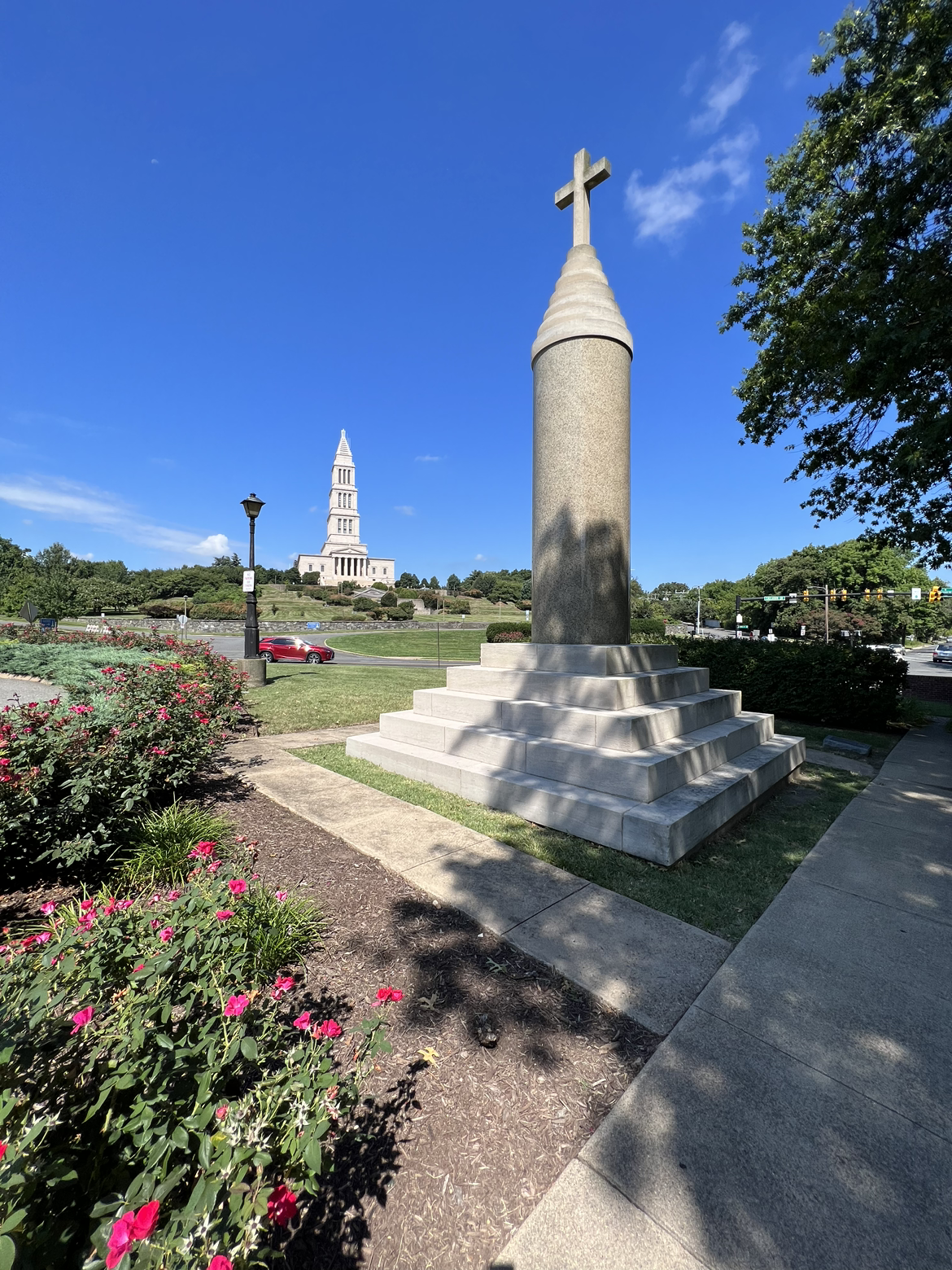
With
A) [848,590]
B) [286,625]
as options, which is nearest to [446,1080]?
[286,625]

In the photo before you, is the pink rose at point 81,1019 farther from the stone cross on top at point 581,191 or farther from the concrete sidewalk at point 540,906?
the stone cross on top at point 581,191

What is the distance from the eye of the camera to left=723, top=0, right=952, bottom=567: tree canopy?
743cm

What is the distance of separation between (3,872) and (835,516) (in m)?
14.6

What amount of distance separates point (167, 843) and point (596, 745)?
3636 mm

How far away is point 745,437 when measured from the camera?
1186cm

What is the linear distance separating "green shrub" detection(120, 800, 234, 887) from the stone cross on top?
8523 millimetres

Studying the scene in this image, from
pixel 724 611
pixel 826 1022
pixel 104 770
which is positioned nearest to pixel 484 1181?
pixel 826 1022

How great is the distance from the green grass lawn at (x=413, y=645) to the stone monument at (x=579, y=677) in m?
20.7

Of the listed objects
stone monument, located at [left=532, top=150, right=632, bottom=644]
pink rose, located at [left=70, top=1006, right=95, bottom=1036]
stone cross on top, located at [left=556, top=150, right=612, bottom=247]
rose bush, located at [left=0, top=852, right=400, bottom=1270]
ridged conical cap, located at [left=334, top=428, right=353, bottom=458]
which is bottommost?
rose bush, located at [left=0, top=852, right=400, bottom=1270]

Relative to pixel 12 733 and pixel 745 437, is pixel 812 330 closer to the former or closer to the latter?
pixel 745 437

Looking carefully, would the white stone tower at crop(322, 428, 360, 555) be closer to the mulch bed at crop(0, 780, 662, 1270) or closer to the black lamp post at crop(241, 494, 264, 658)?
the black lamp post at crop(241, 494, 264, 658)

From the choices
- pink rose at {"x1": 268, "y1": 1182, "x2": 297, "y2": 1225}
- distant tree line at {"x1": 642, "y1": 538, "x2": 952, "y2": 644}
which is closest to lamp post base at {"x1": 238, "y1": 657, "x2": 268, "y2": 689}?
pink rose at {"x1": 268, "y1": 1182, "x2": 297, "y2": 1225}

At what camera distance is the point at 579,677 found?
5.72 metres

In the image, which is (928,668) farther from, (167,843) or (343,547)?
(343,547)
